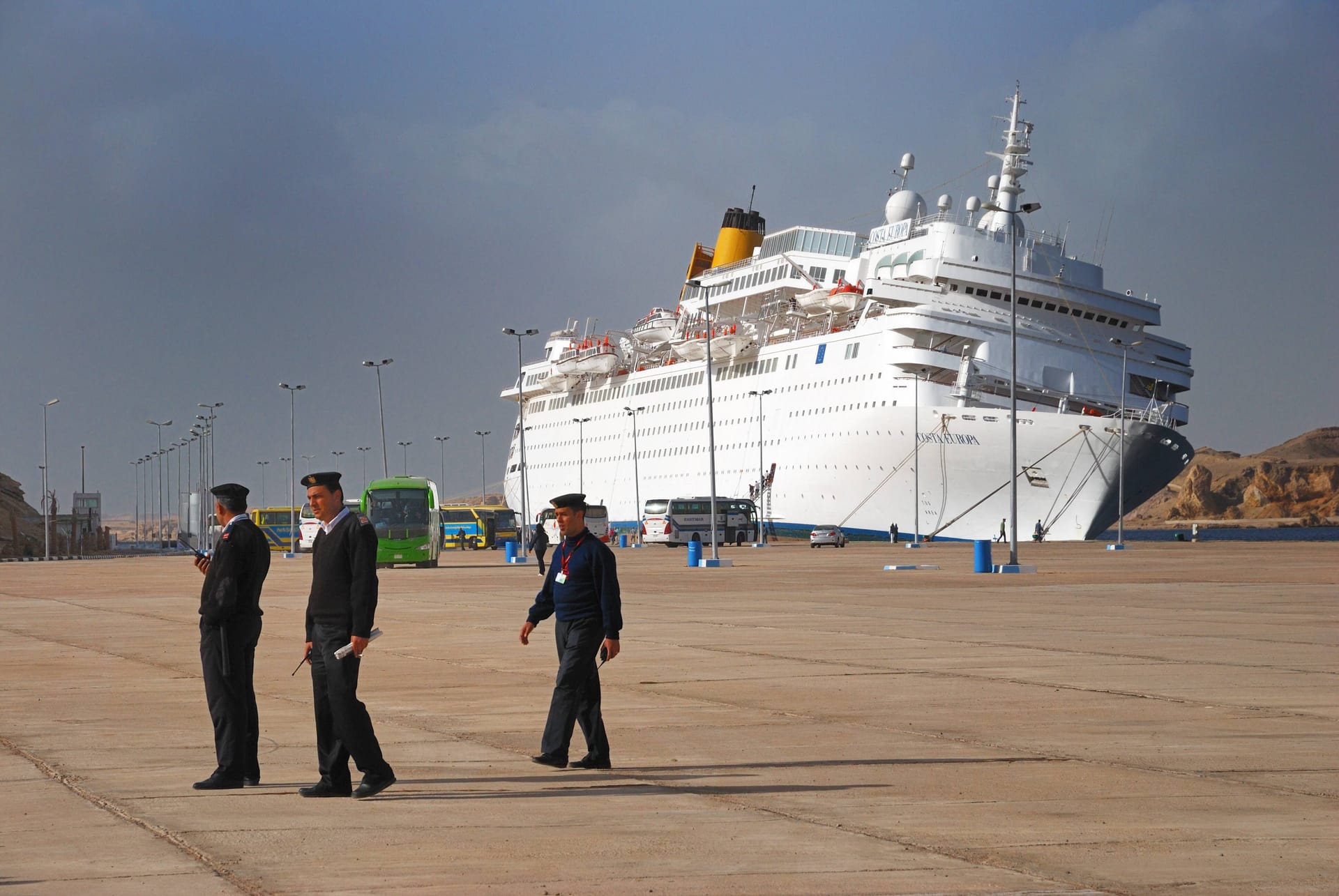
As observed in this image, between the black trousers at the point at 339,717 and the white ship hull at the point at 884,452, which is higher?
the white ship hull at the point at 884,452

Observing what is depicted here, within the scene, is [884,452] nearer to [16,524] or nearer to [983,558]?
[983,558]

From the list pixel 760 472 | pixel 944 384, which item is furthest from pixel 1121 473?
pixel 760 472

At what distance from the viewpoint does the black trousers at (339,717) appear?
7.45 metres

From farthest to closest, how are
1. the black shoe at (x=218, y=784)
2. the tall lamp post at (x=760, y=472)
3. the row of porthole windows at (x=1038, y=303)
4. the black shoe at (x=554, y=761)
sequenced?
the tall lamp post at (x=760, y=472)
the row of porthole windows at (x=1038, y=303)
the black shoe at (x=554, y=761)
the black shoe at (x=218, y=784)

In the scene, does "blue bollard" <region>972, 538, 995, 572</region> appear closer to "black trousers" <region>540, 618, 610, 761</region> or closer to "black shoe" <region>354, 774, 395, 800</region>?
"black trousers" <region>540, 618, 610, 761</region>

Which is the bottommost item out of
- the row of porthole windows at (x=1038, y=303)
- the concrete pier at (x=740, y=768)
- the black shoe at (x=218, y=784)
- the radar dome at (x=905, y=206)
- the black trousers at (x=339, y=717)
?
the concrete pier at (x=740, y=768)

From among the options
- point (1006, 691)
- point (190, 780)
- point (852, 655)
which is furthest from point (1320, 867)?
point (852, 655)

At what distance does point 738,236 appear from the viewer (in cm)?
9238

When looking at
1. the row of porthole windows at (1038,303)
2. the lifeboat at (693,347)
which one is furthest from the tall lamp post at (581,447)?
the row of porthole windows at (1038,303)

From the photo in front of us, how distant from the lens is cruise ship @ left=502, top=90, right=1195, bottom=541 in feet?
210

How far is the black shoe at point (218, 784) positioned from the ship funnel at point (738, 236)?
8495 centimetres

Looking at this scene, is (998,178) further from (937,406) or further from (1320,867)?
(1320,867)

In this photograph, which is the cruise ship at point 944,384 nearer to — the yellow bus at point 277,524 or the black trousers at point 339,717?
the yellow bus at point 277,524

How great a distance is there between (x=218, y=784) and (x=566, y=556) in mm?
2155
